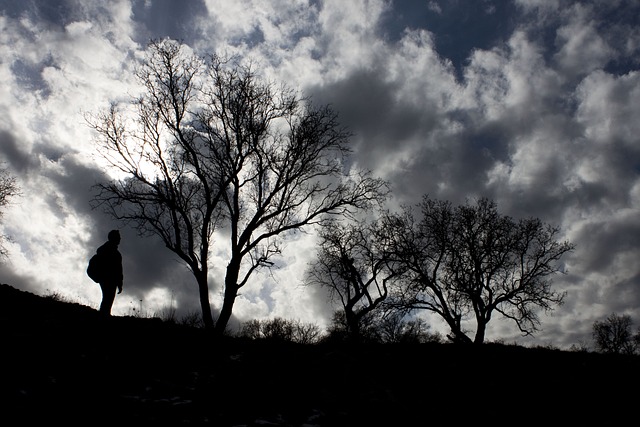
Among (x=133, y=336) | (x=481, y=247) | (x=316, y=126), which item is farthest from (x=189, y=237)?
(x=481, y=247)

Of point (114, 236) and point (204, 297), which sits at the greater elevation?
point (114, 236)

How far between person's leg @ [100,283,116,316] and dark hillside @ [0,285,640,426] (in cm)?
67

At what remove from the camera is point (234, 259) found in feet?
53.4

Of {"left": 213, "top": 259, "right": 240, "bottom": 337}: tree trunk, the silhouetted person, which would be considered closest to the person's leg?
the silhouetted person

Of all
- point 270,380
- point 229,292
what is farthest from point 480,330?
point 270,380

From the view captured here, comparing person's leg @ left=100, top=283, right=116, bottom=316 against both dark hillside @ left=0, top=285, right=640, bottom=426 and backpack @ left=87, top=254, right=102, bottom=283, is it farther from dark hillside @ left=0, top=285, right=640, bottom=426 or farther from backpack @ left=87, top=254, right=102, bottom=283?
dark hillside @ left=0, top=285, right=640, bottom=426

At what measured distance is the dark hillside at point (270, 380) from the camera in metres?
4.77

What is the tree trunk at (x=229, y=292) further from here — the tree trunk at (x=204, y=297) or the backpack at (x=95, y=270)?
the backpack at (x=95, y=270)

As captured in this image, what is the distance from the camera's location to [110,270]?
359 inches

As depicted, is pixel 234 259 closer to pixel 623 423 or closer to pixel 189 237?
pixel 189 237

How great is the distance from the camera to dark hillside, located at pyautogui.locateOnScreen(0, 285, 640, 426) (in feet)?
15.6

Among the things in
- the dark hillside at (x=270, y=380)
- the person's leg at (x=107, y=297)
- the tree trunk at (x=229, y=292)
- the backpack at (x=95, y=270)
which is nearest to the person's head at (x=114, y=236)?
the backpack at (x=95, y=270)

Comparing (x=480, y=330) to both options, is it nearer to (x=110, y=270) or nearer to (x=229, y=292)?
(x=229, y=292)

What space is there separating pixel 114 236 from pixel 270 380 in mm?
5545
